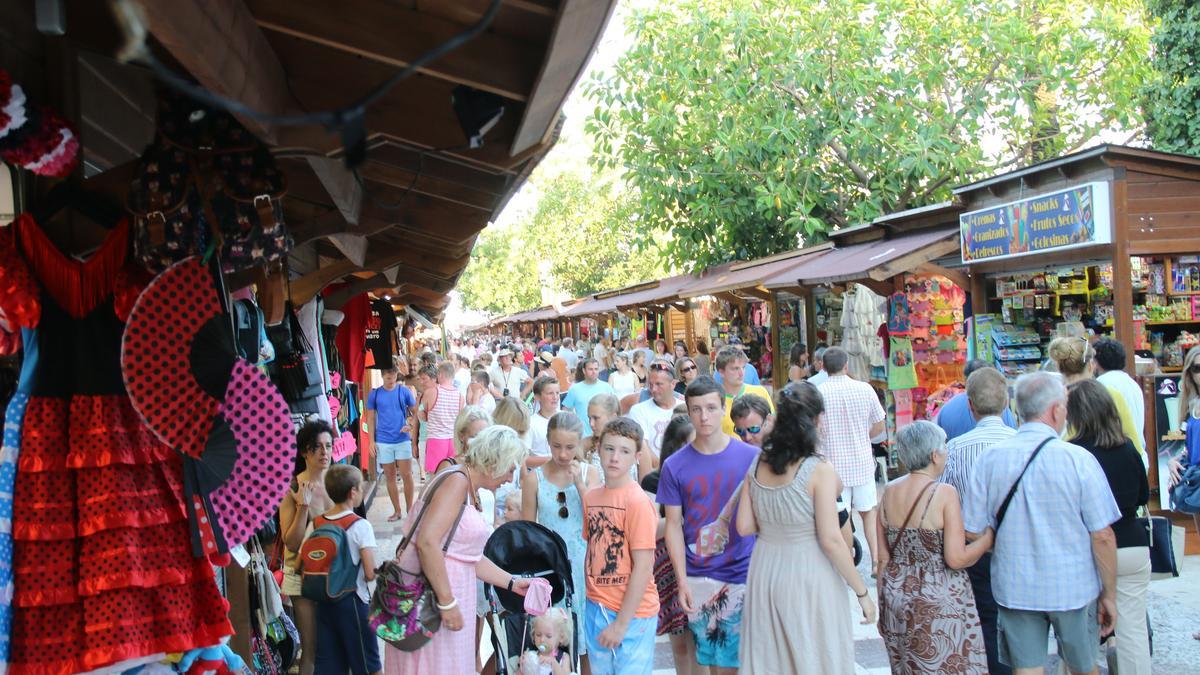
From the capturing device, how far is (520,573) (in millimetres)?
4406

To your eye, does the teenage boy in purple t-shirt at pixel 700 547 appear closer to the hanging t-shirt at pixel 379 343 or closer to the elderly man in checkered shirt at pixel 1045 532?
the elderly man in checkered shirt at pixel 1045 532

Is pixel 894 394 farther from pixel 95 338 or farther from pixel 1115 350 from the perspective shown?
pixel 95 338

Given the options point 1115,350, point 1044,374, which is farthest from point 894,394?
point 1044,374

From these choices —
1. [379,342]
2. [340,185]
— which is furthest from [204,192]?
[379,342]

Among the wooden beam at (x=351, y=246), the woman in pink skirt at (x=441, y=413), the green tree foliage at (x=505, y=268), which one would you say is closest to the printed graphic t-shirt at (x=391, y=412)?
the woman in pink skirt at (x=441, y=413)

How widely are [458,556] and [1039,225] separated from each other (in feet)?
23.7

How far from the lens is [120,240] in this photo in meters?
2.81

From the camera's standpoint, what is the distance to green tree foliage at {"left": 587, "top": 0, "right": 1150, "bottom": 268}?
1744cm

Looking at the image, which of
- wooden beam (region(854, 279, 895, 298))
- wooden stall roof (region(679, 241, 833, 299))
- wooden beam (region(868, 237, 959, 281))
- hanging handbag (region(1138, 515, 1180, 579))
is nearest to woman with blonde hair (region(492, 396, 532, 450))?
hanging handbag (region(1138, 515, 1180, 579))

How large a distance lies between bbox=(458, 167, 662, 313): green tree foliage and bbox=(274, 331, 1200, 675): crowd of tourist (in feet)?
104

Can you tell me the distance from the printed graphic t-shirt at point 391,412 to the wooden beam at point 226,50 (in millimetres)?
7143

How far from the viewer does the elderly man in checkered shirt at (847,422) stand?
289 inches

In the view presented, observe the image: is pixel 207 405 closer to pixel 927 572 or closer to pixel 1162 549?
pixel 927 572

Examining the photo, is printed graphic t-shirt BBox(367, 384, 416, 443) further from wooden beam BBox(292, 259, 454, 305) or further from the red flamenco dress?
the red flamenco dress
